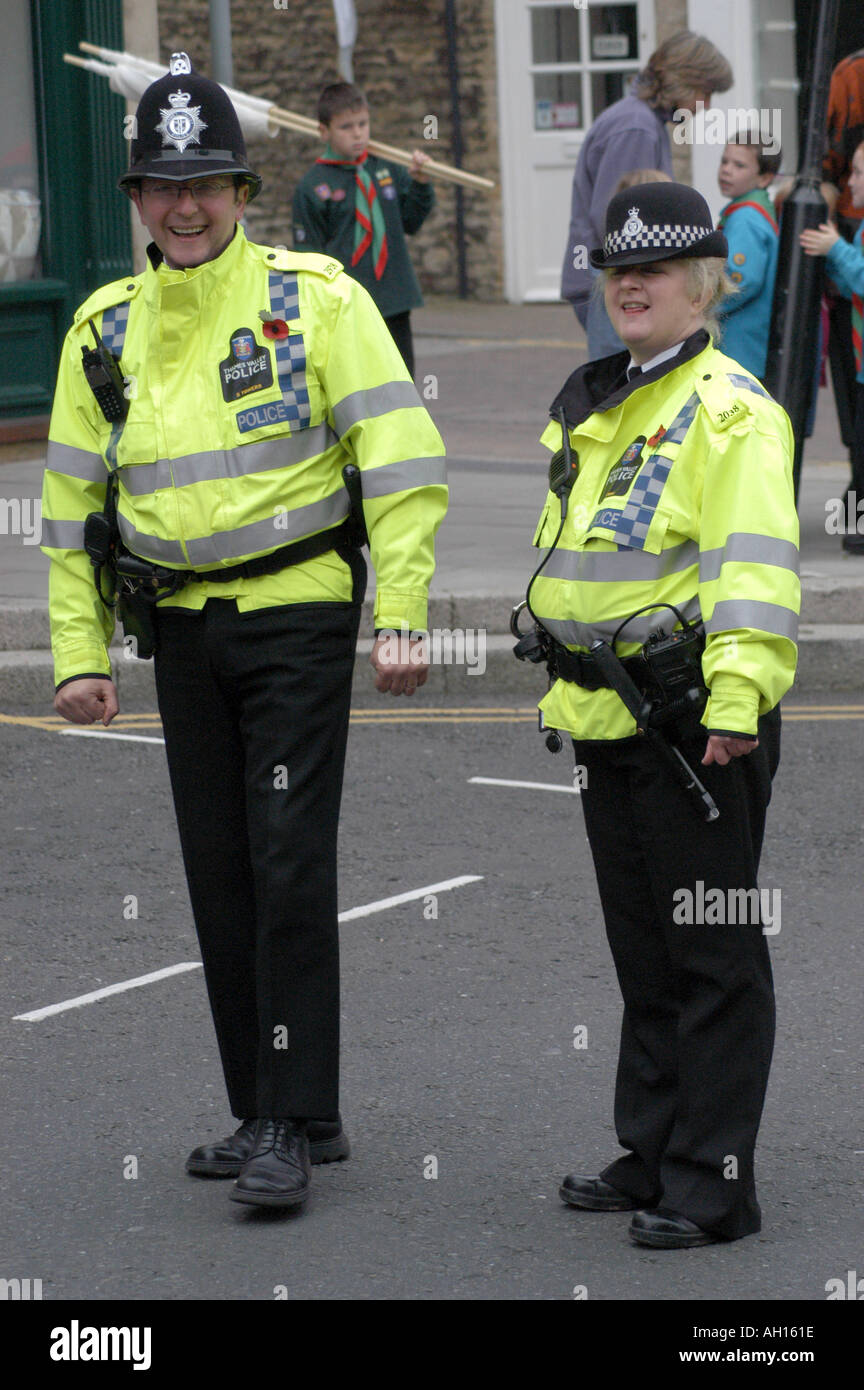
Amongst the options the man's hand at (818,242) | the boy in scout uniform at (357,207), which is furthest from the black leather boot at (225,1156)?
the boy in scout uniform at (357,207)

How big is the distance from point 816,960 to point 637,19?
47.7 feet

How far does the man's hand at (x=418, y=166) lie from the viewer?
32.3 feet

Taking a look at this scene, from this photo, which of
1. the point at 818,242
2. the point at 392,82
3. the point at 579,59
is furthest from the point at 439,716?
the point at 392,82

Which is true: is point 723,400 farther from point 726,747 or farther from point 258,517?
point 258,517

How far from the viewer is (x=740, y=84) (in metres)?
17.9

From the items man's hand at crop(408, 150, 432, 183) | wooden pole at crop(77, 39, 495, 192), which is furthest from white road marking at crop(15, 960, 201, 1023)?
wooden pole at crop(77, 39, 495, 192)

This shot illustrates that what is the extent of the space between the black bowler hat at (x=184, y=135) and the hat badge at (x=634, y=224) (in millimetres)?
759

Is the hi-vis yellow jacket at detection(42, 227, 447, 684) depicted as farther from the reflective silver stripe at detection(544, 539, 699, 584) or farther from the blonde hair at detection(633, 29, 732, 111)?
the blonde hair at detection(633, 29, 732, 111)

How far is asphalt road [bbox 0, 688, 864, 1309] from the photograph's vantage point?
3.82 m

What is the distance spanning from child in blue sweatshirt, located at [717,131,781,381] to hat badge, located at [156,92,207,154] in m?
5.14

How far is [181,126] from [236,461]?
620 millimetres

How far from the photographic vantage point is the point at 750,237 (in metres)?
8.98

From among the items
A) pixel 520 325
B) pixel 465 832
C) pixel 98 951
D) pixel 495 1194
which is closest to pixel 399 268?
pixel 465 832

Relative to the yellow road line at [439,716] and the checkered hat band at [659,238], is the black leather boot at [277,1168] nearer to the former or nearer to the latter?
the checkered hat band at [659,238]
